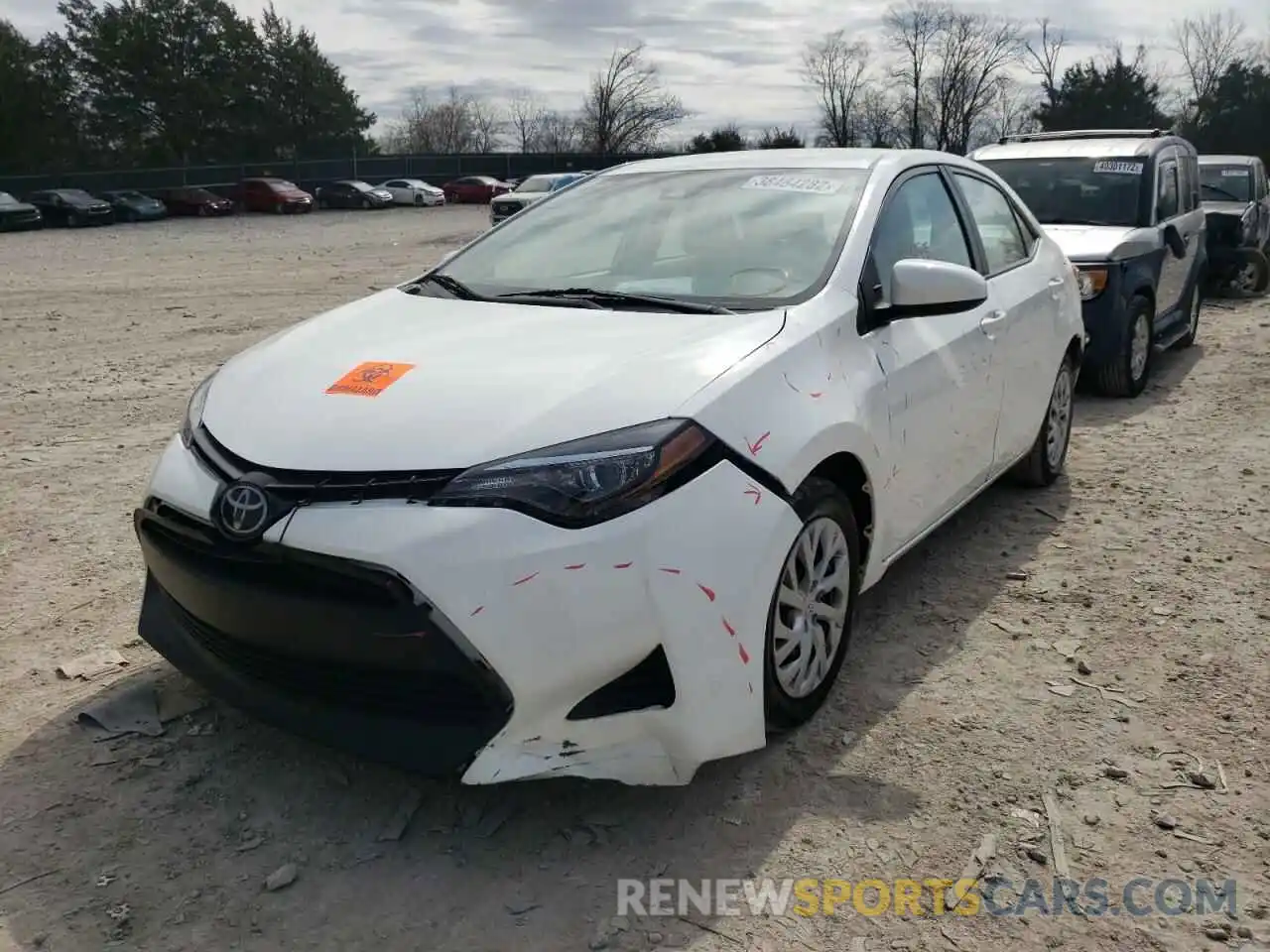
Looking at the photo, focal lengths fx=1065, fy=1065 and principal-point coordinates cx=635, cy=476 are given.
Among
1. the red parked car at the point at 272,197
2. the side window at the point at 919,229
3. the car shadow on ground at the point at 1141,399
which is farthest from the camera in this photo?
the red parked car at the point at 272,197

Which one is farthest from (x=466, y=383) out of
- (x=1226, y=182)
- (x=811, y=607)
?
(x=1226, y=182)

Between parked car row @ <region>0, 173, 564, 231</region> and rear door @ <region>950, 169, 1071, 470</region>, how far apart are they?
96.6 ft

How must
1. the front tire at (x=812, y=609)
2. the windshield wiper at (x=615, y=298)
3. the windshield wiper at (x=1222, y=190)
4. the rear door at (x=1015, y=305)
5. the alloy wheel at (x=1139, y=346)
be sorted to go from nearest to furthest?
the front tire at (x=812, y=609)
the windshield wiper at (x=615, y=298)
the rear door at (x=1015, y=305)
the alloy wheel at (x=1139, y=346)
the windshield wiper at (x=1222, y=190)

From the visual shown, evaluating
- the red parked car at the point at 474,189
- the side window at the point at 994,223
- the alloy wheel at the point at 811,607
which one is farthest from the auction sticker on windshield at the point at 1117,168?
the red parked car at the point at 474,189

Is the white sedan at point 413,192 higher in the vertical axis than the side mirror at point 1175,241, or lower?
higher

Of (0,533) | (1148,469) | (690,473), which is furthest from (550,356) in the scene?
(1148,469)

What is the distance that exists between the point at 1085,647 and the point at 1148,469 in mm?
2496

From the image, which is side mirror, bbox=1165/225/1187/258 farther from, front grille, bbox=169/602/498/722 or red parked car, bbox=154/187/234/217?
red parked car, bbox=154/187/234/217

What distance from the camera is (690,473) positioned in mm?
2506

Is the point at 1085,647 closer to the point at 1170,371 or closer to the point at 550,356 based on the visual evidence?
the point at 550,356

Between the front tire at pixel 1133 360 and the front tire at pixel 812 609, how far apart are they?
493 cm

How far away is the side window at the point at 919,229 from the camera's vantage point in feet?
11.7

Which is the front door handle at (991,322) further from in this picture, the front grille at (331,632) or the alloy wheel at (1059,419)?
the front grille at (331,632)

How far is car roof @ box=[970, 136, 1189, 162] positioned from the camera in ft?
27.2
